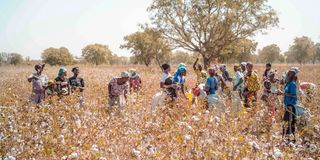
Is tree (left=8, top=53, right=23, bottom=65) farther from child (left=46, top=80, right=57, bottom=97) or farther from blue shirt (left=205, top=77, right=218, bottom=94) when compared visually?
blue shirt (left=205, top=77, right=218, bottom=94)

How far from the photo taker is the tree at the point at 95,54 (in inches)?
3853

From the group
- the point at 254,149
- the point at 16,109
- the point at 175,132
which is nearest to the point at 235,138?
the point at 254,149

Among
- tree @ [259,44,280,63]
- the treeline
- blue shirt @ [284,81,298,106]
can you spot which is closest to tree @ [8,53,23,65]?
the treeline

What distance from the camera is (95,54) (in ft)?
322

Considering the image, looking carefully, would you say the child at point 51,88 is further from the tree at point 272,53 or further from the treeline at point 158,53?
the tree at point 272,53

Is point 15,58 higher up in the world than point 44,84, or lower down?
higher up

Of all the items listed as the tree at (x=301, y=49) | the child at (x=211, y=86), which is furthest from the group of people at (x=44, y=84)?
the tree at (x=301, y=49)

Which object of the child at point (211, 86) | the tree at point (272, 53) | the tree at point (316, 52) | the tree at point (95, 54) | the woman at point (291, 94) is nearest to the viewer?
the woman at point (291, 94)

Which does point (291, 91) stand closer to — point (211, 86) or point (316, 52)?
point (211, 86)

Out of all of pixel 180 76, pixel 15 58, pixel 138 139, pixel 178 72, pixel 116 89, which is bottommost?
pixel 138 139

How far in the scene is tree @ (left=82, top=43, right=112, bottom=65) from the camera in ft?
321

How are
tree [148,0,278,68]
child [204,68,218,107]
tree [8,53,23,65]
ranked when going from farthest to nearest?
tree [8,53,23,65] < tree [148,0,278,68] < child [204,68,218,107]

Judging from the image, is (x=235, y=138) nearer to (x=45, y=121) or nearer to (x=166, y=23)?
(x=45, y=121)

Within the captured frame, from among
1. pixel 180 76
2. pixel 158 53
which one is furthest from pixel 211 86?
pixel 158 53
